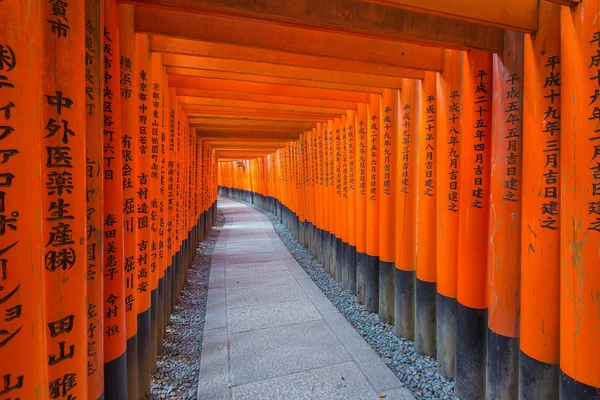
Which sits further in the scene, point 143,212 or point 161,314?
point 161,314

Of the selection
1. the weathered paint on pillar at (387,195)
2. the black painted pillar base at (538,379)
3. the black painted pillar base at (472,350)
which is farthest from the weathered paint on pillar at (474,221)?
the weathered paint on pillar at (387,195)

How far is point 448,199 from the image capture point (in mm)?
→ 3145

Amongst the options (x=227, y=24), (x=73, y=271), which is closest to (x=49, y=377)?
(x=73, y=271)

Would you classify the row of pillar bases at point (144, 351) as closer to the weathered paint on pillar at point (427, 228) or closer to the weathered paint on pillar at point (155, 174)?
the weathered paint on pillar at point (155, 174)

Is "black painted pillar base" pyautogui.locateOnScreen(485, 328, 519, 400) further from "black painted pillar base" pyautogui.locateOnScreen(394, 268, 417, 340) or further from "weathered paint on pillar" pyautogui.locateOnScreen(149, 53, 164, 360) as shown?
"weathered paint on pillar" pyautogui.locateOnScreen(149, 53, 164, 360)

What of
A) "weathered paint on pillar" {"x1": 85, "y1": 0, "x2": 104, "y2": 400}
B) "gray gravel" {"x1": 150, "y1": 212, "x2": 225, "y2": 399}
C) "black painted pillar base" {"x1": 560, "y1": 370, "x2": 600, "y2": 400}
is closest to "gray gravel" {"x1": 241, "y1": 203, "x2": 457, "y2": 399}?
"black painted pillar base" {"x1": 560, "y1": 370, "x2": 600, "y2": 400}

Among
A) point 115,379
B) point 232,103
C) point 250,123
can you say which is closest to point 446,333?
point 115,379

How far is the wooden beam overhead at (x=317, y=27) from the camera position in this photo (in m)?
1.95

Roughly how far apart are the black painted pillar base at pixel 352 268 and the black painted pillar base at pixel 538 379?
361 cm

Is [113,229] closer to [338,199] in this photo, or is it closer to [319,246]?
[338,199]

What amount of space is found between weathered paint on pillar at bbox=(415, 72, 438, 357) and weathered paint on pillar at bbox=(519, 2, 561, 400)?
1235mm

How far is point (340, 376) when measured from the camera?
10.9 feet

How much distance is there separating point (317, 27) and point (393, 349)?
3786 millimetres

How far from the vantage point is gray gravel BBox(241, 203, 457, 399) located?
3.19 meters
